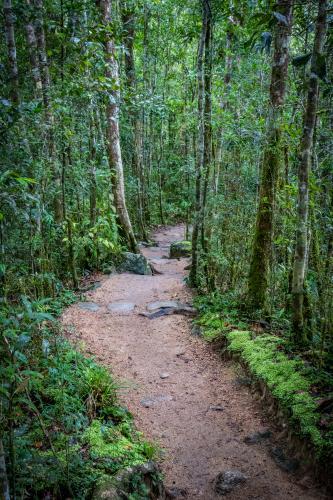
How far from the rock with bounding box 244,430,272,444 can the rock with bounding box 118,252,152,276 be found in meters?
6.79

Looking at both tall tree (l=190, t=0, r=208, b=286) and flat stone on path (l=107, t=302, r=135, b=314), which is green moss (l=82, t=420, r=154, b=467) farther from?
tall tree (l=190, t=0, r=208, b=286)

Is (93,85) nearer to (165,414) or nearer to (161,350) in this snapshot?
(161,350)

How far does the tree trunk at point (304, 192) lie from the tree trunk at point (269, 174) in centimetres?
118

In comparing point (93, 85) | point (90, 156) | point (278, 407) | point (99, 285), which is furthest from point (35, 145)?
point (278, 407)

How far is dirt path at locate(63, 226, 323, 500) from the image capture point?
376 cm

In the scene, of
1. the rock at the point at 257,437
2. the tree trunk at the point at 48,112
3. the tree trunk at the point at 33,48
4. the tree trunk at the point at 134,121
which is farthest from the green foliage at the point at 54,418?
the tree trunk at the point at 134,121

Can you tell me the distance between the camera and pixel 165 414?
4.82 meters

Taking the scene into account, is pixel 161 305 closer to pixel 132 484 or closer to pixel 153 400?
pixel 153 400

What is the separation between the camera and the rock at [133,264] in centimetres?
1064

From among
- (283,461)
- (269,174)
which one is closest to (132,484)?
(283,461)

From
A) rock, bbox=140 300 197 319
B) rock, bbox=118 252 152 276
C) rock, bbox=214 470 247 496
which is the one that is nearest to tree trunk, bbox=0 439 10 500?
rock, bbox=214 470 247 496

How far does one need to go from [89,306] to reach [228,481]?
4.93 meters

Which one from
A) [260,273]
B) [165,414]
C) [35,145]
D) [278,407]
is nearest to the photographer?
[278,407]

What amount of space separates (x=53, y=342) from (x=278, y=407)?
2791mm
